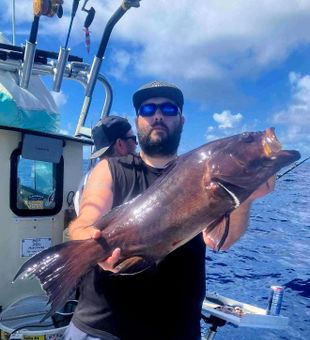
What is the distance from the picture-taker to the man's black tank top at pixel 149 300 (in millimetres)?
2791

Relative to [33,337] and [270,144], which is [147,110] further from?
[33,337]

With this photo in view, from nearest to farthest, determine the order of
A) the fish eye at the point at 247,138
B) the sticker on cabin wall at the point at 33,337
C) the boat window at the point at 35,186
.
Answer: the fish eye at the point at 247,138 < the sticker on cabin wall at the point at 33,337 < the boat window at the point at 35,186

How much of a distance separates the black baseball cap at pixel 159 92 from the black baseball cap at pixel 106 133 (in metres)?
1.97

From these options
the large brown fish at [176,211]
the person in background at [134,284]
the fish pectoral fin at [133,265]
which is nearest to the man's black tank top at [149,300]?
the person in background at [134,284]

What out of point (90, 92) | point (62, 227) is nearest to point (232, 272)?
point (62, 227)

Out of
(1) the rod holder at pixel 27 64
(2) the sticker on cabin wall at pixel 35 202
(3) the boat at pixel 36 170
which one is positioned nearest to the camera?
(3) the boat at pixel 36 170

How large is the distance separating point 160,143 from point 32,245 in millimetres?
2945

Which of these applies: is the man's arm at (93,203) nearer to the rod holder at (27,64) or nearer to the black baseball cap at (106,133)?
the black baseball cap at (106,133)

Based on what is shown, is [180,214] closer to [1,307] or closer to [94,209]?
[94,209]

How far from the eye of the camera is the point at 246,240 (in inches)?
592

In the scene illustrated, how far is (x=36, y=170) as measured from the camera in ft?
17.6

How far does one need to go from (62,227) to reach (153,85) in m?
3.02

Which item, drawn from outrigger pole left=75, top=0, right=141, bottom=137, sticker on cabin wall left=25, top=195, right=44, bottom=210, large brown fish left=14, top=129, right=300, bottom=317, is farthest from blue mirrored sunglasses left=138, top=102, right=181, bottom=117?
sticker on cabin wall left=25, top=195, right=44, bottom=210

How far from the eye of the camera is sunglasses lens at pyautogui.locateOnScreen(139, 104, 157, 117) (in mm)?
3289
